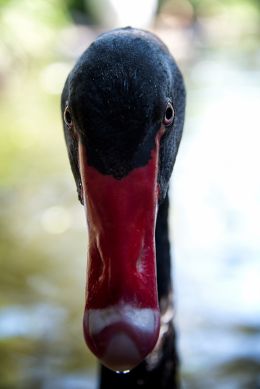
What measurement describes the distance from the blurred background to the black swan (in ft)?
5.18

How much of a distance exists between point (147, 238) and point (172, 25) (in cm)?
1022

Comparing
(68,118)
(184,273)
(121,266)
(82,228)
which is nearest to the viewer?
(121,266)

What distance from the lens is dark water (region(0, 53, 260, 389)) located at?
3.14 m

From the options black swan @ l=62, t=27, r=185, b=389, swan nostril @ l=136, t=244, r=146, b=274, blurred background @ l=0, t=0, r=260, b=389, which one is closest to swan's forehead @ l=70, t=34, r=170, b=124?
black swan @ l=62, t=27, r=185, b=389

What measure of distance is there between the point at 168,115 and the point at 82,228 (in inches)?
112

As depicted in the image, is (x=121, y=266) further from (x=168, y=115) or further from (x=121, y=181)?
(x=168, y=115)

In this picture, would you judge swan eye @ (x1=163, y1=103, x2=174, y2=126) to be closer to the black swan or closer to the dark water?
the black swan

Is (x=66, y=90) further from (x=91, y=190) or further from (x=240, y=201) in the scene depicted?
(x=240, y=201)

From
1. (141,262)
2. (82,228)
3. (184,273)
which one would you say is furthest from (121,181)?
(82,228)

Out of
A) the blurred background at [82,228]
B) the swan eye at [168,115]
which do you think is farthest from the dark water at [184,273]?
the swan eye at [168,115]

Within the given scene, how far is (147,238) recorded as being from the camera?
1.49m

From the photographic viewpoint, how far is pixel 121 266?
1444 millimetres

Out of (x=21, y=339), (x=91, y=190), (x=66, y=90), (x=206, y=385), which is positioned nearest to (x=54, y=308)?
(x=21, y=339)

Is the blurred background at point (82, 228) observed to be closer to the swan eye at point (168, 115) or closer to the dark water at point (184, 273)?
the dark water at point (184, 273)
